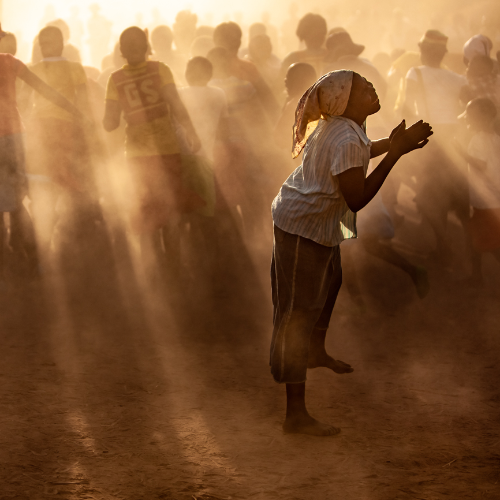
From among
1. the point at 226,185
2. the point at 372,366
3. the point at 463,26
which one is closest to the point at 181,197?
the point at 226,185

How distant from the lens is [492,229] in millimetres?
6191

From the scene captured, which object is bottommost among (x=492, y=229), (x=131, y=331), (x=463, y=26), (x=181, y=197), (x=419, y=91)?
(x=131, y=331)

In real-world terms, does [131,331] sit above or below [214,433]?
above

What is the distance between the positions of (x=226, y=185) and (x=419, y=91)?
6.62 ft

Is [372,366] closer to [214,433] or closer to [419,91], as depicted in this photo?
[214,433]

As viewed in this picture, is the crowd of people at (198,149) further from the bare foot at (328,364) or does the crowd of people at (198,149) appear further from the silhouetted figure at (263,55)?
the bare foot at (328,364)

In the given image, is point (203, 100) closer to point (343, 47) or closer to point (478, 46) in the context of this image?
point (343, 47)

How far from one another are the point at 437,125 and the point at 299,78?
5.55ft

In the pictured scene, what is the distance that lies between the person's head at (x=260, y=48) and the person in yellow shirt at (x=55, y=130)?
272 centimetres

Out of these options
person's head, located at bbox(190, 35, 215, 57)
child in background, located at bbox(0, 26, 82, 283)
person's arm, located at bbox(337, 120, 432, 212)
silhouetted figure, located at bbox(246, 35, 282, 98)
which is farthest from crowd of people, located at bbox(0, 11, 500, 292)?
person's arm, located at bbox(337, 120, 432, 212)

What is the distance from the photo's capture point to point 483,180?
20.3ft

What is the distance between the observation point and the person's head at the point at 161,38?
901 cm

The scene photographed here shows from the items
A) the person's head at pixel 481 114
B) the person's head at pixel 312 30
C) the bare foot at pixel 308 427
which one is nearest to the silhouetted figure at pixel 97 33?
the person's head at pixel 312 30

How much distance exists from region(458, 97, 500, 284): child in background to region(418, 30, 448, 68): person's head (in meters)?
0.96
